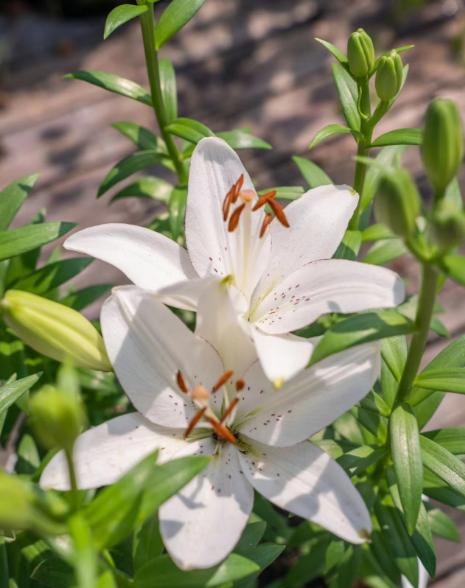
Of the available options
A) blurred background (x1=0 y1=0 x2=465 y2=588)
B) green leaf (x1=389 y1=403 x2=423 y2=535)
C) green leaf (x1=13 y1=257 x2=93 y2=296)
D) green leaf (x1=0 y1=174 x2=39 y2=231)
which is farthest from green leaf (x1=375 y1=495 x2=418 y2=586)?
blurred background (x1=0 y1=0 x2=465 y2=588)

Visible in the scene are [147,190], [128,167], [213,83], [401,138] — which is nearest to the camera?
[401,138]

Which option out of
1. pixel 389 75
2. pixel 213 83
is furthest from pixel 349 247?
pixel 213 83

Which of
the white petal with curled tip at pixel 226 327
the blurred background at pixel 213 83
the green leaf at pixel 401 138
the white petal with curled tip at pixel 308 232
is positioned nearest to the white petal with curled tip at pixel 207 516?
the white petal with curled tip at pixel 226 327

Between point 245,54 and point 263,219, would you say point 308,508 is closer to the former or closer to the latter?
point 263,219

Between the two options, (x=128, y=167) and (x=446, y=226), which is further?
(x=128, y=167)

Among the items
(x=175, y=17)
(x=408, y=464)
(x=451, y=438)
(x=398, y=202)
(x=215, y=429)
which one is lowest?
(x=451, y=438)

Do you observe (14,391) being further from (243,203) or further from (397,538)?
(397,538)

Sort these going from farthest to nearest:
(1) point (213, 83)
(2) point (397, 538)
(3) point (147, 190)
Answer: (1) point (213, 83) < (3) point (147, 190) < (2) point (397, 538)
